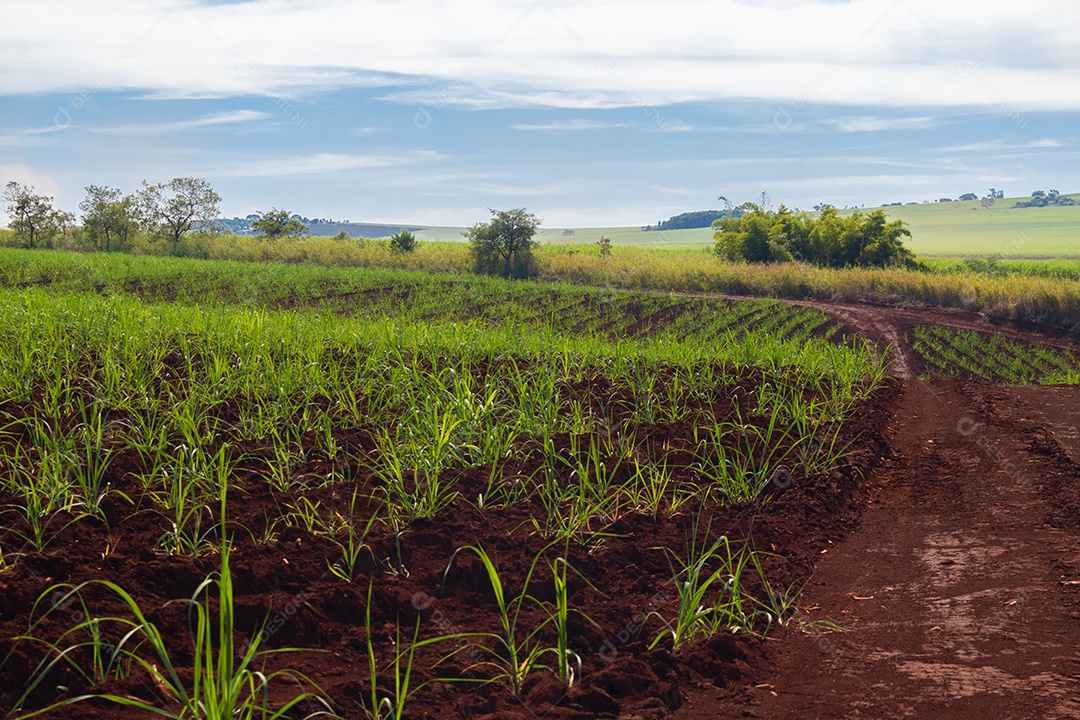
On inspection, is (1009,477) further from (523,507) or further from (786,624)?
(523,507)

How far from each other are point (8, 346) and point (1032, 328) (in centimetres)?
2237

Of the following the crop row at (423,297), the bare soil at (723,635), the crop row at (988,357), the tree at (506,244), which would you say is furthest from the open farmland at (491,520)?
the tree at (506,244)

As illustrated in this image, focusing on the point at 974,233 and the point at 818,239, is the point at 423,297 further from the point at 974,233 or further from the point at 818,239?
the point at 974,233

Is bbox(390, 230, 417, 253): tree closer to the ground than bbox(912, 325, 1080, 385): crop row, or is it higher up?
higher up

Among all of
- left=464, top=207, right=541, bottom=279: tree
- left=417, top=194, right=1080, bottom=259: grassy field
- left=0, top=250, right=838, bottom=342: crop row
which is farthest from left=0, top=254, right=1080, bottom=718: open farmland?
left=417, top=194, right=1080, bottom=259: grassy field

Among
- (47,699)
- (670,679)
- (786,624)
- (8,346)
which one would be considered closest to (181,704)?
(47,699)

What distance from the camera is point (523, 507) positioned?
4.72 m

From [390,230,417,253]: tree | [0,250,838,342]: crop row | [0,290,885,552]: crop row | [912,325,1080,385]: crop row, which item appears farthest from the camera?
[390,230,417,253]: tree

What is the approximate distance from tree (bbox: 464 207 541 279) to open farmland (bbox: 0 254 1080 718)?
26.9 m

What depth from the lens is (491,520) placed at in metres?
4.50

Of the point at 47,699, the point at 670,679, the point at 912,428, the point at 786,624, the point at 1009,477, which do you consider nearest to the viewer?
the point at 47,699

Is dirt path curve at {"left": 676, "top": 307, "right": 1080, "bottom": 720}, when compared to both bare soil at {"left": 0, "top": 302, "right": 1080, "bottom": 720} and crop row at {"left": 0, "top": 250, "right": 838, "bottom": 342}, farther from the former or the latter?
crop row at {"left": 0, "top": 250, "right": 838, "bottom": 342}

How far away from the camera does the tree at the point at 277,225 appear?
5253cm

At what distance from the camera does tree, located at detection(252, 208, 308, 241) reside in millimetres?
52531
